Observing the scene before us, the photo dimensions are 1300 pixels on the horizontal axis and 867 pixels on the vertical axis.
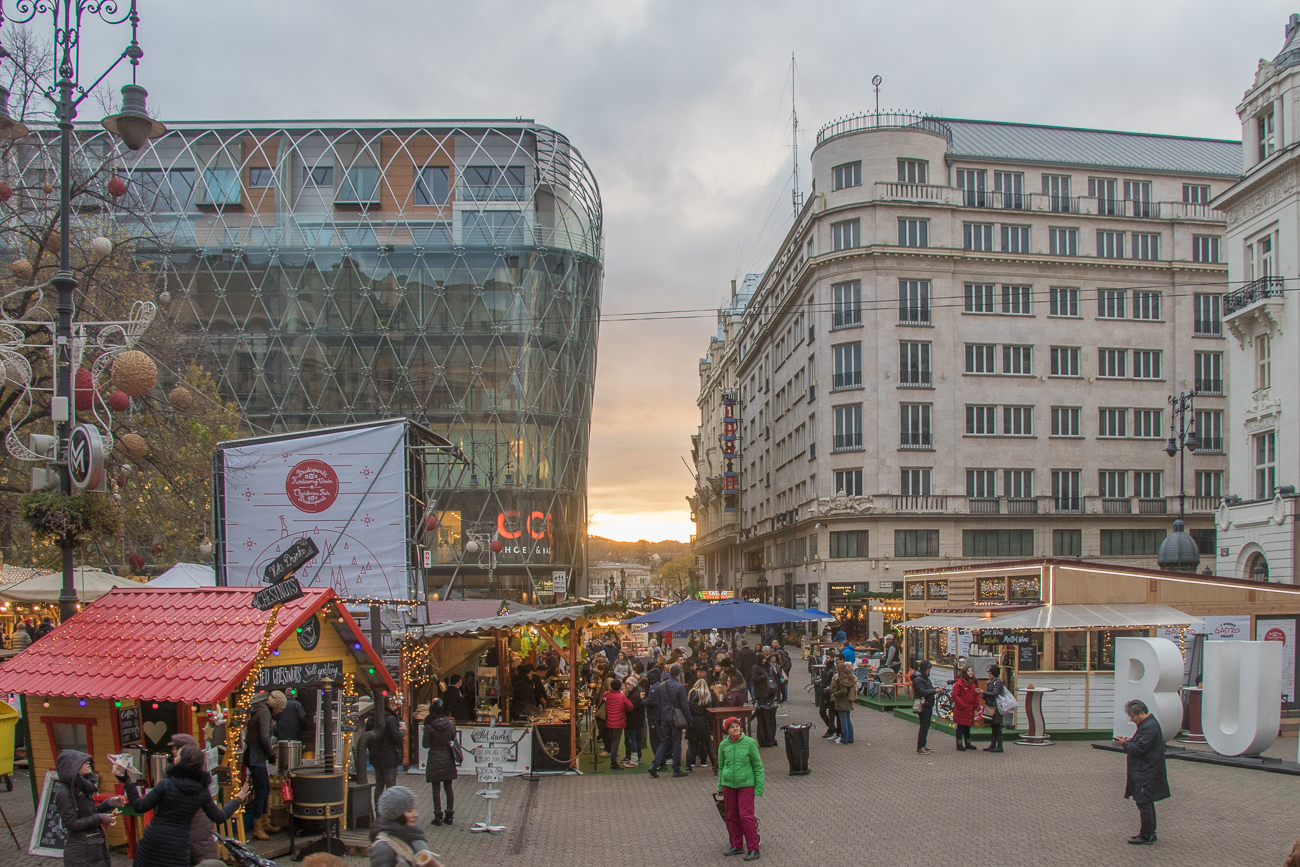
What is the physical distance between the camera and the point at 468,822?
539 inches

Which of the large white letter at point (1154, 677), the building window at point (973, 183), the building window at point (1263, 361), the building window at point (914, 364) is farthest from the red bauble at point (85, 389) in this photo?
the building window at point (973, 183)

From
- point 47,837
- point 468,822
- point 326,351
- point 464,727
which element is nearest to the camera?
point 47,837

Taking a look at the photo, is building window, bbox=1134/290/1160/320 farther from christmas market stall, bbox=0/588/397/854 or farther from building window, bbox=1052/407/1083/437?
christmas market stall, bbox=0/588/397/854

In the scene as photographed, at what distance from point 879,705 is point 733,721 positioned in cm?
1789

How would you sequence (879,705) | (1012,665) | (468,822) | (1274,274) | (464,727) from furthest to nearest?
(1274,274) < (879,705) < (1012,665) < (464,727) < (468,822)

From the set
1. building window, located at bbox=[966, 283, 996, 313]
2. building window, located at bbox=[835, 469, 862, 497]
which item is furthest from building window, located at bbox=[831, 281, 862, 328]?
building window, located at bbox=[835, 469, 862, 497]

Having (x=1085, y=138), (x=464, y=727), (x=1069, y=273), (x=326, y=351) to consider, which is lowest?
(x=464, y=727)

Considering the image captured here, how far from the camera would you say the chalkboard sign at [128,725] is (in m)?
10.9

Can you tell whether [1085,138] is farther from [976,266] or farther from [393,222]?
[393,222]

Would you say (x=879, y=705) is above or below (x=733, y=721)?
below

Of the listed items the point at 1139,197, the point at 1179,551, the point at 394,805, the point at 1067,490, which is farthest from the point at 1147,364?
the point at 394,805

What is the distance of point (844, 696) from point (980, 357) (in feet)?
118

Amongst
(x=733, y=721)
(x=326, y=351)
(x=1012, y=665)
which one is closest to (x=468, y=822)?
(x=733, y=721)

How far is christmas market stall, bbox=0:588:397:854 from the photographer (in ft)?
34.0
